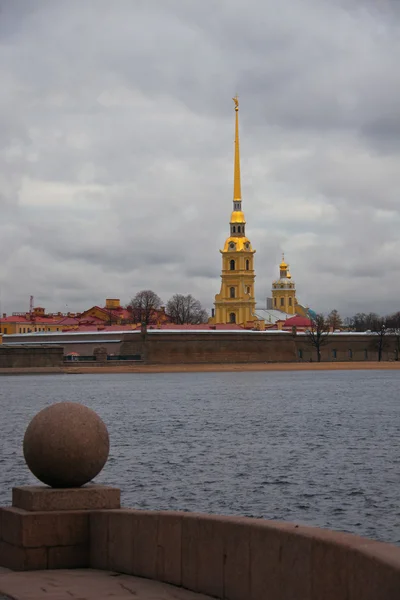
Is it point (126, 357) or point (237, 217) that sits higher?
point (237, 217)

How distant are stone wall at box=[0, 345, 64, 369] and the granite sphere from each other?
69991 millimetres

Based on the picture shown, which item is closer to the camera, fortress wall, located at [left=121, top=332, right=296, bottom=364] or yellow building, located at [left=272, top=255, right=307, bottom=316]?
fortress wall, located at [left=121, top=332, right=296, bottom=364]

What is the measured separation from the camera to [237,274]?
115 meters

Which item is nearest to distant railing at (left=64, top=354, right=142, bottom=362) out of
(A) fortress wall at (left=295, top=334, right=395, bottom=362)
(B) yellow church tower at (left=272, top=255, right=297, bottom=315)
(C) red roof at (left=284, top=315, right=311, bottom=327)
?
(A) fortress wall at (left=295, top=334, right=395, bottom=362)

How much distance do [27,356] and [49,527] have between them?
232 ft

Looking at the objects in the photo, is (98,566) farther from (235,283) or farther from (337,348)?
(235,283)

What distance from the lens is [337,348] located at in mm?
90938

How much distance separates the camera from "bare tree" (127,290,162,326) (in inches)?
4272

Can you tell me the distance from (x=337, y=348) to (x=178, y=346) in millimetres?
15305

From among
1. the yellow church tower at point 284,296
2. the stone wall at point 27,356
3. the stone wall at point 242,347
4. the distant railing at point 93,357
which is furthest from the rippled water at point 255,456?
the yellow church tower at point 284,296

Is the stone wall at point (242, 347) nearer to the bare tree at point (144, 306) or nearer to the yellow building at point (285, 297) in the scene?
the bare tree at point (144, 306)

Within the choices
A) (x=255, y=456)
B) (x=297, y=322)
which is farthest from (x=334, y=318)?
(x=255, y=456)

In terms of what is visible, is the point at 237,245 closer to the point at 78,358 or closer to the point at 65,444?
the point at 78,358

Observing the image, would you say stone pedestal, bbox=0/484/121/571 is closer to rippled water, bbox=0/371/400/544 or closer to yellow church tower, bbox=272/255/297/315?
rippled water, bbox=0/371/400/544
